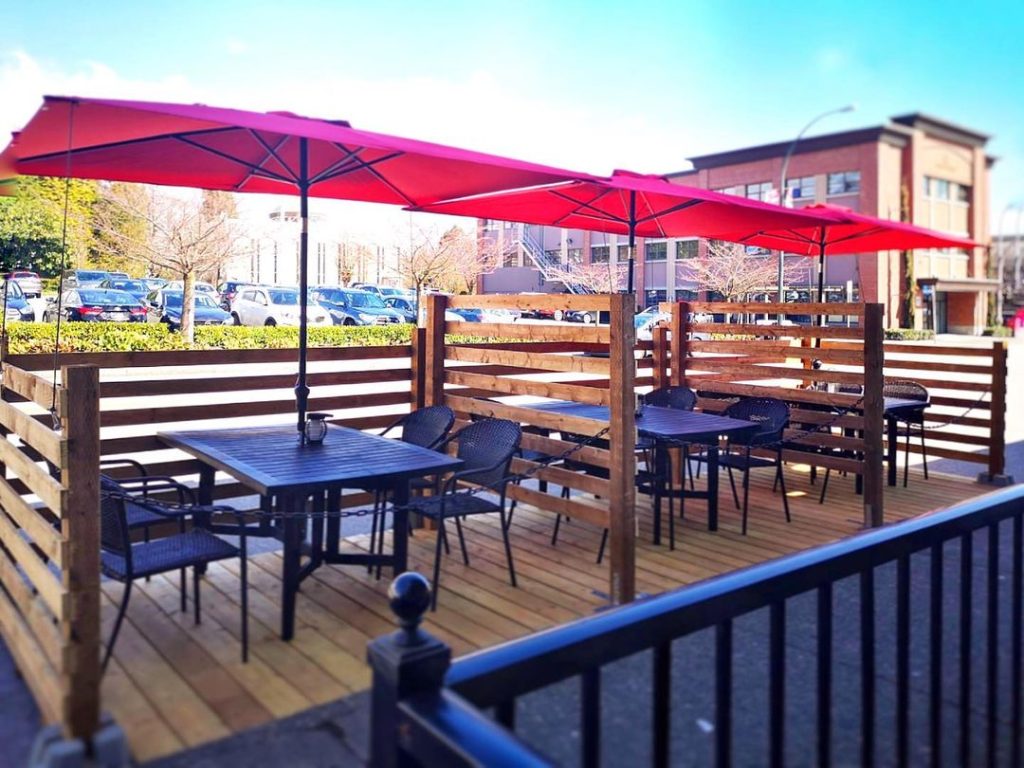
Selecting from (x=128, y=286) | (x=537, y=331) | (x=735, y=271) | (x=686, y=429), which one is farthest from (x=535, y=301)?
(x=735, y=271)

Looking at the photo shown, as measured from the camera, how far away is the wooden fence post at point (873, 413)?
6.14 m

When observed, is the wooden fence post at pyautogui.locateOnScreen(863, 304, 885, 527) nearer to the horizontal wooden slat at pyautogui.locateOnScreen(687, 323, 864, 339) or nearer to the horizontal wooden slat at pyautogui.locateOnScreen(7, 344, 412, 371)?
the horizontal wooden slat at pyautogui.locateOnScreen(687, 323, 864, 339)

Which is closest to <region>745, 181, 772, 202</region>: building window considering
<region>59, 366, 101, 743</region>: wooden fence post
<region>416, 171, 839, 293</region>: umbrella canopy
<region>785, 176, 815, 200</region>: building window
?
<region>785, 176, 815, 200</region>: building window

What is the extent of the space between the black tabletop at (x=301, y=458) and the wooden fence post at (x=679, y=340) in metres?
3.62

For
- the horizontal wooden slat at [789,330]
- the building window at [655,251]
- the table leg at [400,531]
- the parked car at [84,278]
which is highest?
the building window at [655,251]

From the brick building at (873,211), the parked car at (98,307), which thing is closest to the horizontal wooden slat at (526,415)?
the parked car at (98,307)

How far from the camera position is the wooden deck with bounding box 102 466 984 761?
3.32 metres

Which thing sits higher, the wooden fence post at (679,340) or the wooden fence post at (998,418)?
the wooden fence post at (679,340)

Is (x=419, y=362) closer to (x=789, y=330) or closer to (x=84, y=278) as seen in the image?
(x=789, y=330)

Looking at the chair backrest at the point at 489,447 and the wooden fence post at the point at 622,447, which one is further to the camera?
the chair backrest at the point at 489,447

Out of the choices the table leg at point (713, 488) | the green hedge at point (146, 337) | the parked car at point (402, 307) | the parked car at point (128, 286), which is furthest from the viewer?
the parked car at point (402, 307)

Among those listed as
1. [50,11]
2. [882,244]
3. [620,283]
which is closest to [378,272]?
[620,283]

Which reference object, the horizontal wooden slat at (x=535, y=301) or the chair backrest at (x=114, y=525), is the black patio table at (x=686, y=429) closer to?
the horizontal wooden slat at (x=535, y=301)

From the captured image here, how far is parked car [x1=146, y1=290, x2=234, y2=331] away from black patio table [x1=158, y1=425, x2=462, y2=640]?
18538 mm
